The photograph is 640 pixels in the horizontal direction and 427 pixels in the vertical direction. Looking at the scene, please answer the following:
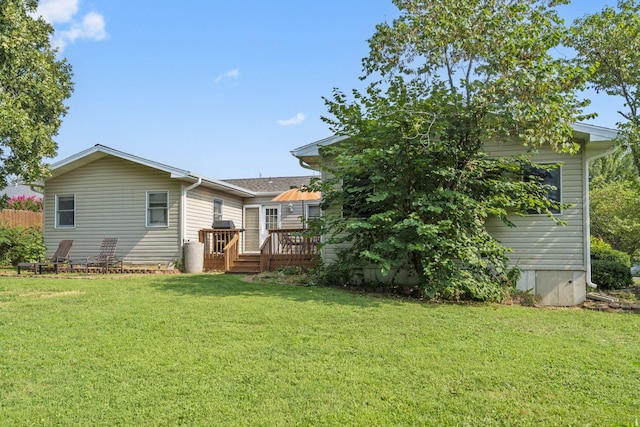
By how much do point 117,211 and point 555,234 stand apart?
1215 cm

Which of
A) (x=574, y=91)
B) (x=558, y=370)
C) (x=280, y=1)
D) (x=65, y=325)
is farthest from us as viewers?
(x=280, y=1)

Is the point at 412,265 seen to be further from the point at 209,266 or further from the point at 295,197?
the point at 209,266

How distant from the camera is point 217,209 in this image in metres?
14.7

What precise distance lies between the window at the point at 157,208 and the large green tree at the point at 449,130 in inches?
252

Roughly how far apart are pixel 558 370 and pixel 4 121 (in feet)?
31.3

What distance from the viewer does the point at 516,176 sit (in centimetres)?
870

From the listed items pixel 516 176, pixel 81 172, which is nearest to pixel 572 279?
pixel 516 176

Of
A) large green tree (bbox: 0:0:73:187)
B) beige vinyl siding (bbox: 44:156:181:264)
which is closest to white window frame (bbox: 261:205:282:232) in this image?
beige vinyl siding (bbox: 44:156:181:264)

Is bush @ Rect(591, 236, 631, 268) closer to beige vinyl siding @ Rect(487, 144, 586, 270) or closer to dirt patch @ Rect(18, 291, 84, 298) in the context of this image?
beige vinyl siding @ Rect(487, 144, 586, 270)

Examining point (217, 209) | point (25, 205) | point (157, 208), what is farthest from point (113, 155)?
point (25, 205)

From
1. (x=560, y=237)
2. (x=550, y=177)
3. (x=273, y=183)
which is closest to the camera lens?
(x=560, y=237)

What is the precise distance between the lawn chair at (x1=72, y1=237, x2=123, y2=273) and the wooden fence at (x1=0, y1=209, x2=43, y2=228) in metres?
4.80

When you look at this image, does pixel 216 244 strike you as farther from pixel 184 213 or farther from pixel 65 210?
pixel 65 210

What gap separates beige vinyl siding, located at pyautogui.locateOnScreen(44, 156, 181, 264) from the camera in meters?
12.8
